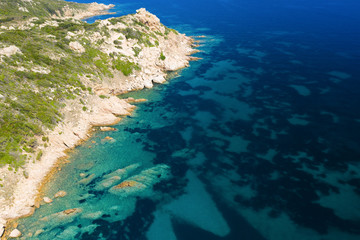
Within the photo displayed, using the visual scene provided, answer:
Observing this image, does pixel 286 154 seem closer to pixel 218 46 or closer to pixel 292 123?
pixel 292 123

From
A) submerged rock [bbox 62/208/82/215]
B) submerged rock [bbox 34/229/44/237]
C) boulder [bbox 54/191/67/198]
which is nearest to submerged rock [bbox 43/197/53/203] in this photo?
boulder [bbox 54/191/67/198]

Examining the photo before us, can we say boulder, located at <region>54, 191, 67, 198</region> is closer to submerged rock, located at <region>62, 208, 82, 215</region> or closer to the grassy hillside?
submerged rock, located at <region>62, 208, 82, 215</region>

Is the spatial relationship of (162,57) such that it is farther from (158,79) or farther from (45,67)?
(45,67)

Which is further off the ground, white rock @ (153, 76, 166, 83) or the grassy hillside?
the grassy hillside

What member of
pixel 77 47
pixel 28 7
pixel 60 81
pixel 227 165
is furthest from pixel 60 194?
pixel 28 7

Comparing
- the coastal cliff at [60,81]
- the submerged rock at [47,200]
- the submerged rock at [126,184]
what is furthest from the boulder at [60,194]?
the submerged rock at [126,184]

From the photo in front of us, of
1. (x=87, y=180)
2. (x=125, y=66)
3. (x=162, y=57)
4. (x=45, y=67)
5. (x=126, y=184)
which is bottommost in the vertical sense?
(x=126, y=184)

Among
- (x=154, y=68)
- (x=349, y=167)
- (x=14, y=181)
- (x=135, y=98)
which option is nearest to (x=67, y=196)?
(x=14, y=181)
